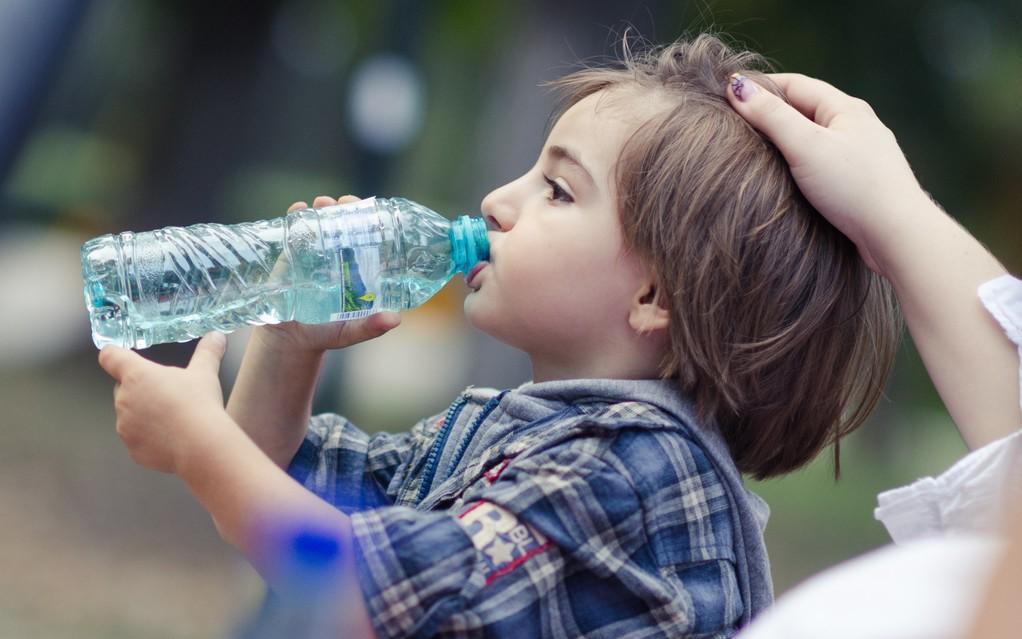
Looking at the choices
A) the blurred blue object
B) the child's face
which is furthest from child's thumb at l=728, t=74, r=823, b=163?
the blurred blue object

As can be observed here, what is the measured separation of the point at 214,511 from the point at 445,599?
30cm

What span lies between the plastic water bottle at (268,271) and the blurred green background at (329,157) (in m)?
2.05

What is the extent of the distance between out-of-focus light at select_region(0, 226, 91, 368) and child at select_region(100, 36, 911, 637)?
3.90m

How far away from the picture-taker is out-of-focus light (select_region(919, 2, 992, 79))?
250 inches

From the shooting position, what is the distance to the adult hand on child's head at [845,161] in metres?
1.50

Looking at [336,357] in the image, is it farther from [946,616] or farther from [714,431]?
[946,616]

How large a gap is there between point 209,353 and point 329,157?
4277mm

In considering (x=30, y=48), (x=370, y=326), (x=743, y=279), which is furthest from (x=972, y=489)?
(x=30, y=48)

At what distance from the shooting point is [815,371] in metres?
1.60

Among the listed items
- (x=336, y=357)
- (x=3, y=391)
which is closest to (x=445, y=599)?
(x=336, y=357)

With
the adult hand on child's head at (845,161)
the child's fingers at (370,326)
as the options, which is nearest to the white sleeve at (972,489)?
the adult hand on child's head at (845,161)

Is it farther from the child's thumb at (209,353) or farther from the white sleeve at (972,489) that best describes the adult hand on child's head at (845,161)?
the child's thumb at (209,353)

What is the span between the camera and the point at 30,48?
2.54 metres

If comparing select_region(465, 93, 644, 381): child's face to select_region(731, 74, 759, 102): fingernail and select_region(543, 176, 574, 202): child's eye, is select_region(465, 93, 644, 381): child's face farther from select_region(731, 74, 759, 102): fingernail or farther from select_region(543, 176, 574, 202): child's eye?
select_region(731, 74, 759, 102): fingernail
